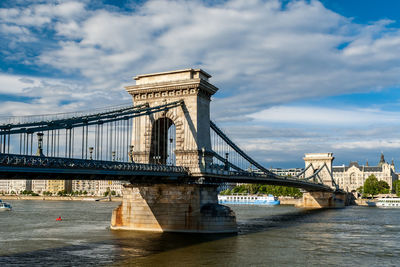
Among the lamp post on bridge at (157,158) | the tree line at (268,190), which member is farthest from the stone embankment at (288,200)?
the lamp post on bridge at (157,158)

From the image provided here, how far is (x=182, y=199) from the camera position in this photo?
46000 mm

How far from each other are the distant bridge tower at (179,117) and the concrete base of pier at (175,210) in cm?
275

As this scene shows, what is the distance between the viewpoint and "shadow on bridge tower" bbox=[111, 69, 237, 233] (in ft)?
150

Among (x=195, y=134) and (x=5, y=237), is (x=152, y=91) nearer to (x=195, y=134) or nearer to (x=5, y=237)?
(x=195, y=134)

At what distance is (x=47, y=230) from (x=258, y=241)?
23.9m

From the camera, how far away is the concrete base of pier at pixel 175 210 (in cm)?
4531

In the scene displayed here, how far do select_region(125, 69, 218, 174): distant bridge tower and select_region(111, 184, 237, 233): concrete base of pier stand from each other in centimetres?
275

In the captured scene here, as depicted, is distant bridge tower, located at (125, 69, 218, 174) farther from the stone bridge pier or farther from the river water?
the stone bridge pier

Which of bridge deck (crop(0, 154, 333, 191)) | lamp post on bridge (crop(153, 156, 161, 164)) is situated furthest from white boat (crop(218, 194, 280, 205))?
lamp post on bridge (crop(153, 156, 161, 164))

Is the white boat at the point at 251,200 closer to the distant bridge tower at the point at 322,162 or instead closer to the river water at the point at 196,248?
the distant bridge tower at the point at 322,162

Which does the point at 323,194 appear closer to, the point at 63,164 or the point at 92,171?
the point at 92,171

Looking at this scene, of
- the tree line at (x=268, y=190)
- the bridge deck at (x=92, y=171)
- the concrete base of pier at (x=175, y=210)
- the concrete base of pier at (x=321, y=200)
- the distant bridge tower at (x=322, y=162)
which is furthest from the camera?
the tree line at (x=268, y=190)

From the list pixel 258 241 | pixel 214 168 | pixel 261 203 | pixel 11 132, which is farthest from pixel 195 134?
pixel 261 203

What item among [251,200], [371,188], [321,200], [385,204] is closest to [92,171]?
[321,200]
